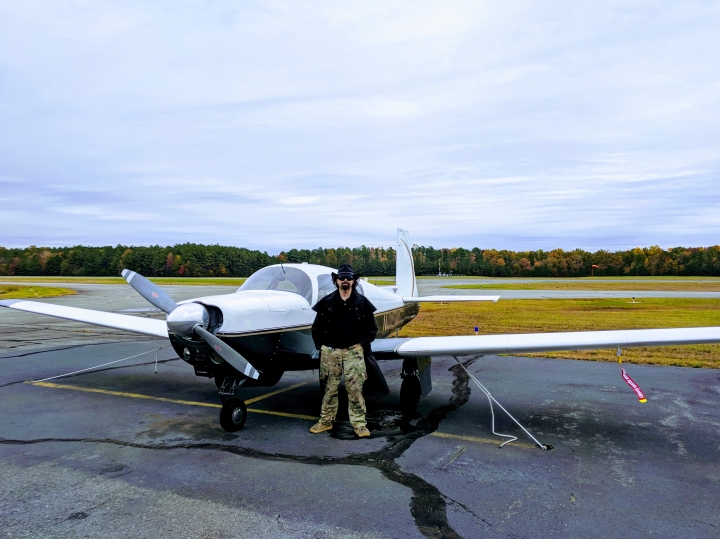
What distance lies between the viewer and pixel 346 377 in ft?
18.3

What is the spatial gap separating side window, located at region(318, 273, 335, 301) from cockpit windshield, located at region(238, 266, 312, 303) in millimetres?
197

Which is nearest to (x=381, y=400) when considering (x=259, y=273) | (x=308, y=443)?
(x=308, y=443)

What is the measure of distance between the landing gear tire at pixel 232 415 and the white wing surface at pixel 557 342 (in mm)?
2141

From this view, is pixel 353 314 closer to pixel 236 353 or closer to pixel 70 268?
pixel 236 353

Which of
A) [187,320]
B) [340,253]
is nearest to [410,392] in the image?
[187,320]

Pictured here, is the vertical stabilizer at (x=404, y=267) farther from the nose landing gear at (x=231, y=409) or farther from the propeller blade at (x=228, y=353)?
the propeller blade at (x=228, y=353)

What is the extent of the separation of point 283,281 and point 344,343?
6.15 feet

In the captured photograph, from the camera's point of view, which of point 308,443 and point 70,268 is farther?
point 70,268

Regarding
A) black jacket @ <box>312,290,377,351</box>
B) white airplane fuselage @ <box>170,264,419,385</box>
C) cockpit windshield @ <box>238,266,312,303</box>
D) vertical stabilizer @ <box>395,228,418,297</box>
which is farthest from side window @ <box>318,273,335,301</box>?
vertical stabilizer @ <box>395,228,418,297</box>

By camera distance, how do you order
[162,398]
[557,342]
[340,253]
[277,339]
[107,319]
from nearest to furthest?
[557,342]
[277,339]
[162,398]
[107,319]
[340,253]

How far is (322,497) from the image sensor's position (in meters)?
3.90

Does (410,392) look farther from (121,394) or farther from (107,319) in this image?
(107,319)

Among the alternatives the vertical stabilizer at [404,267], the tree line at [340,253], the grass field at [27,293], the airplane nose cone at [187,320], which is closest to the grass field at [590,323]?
the vertical stabilizer at [404,267]

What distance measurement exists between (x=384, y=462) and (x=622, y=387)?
5.13 m
